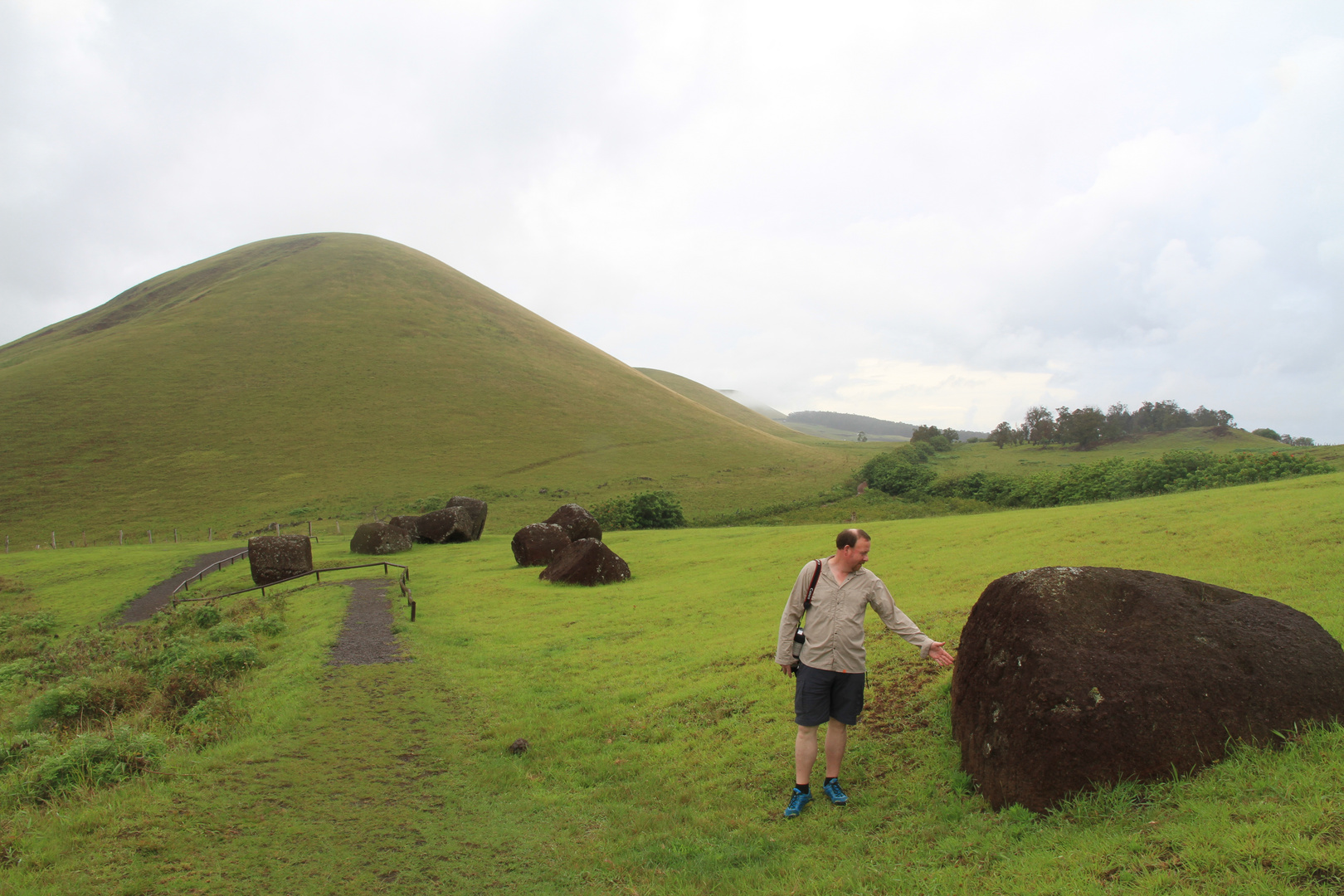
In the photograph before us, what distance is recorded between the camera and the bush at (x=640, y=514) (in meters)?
52.2

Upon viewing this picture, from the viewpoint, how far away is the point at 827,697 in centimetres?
730

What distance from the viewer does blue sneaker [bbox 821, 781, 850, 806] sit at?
729 centimetres

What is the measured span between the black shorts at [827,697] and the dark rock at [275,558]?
28.9m

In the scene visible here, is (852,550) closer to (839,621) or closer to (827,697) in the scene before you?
(839,621)

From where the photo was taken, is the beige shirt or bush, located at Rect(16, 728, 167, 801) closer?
the beige shirt

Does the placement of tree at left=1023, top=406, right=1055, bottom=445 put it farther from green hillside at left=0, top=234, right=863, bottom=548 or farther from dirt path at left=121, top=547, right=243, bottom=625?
dirt path at left=121, top=547, right=243, bottom=625

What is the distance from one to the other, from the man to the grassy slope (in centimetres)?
64

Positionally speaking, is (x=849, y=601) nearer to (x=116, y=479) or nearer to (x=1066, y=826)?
(x=1066, y=826)

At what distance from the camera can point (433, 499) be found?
61.7 m

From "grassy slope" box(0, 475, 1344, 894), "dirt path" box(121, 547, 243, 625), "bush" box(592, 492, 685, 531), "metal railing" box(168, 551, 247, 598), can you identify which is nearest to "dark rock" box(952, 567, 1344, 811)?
"grassy slope" box(0, 475, 1344, 894)

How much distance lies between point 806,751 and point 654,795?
7.85 ft

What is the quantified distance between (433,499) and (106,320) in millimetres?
112899

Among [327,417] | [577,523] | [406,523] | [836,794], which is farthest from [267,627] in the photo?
[327,417]

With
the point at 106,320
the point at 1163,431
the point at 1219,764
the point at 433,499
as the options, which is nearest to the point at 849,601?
the point at 1219,764
